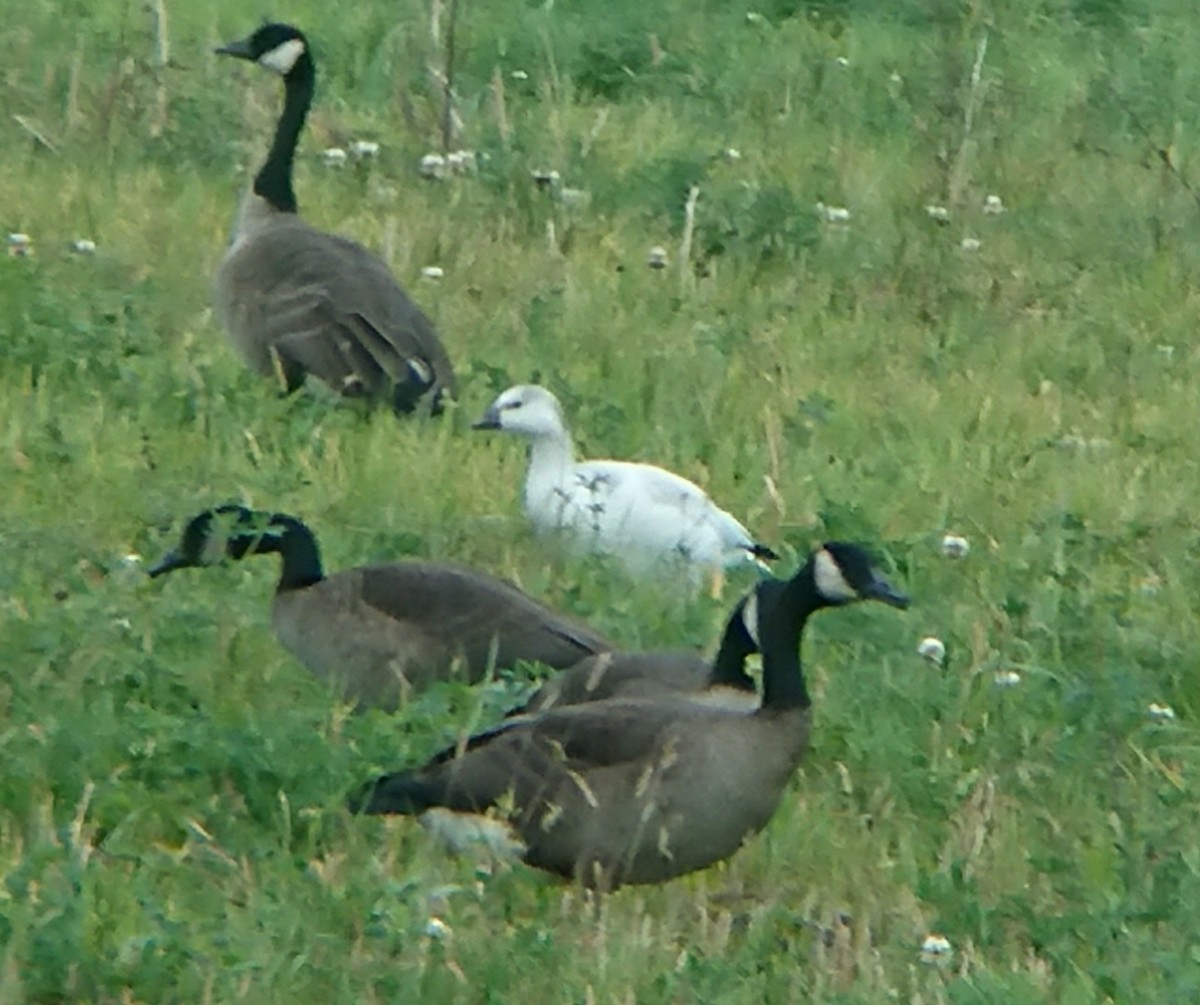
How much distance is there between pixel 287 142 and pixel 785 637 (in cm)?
498

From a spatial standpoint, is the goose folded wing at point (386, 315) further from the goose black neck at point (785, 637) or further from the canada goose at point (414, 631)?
the goose black neck at point (785, 637)

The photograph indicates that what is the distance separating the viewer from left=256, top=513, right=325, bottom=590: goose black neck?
24.2ft

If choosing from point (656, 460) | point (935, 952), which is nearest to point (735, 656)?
point (935, 952)

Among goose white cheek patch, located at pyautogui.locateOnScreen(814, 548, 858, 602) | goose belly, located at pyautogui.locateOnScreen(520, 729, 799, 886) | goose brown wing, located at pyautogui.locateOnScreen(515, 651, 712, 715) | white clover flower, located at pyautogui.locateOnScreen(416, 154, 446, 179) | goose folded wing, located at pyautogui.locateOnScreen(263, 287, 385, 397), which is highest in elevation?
goose white cheek patch, located at pyautogui.locateOnScreen(814, 548, 858, 602)

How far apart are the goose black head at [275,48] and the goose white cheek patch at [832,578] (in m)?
5.42

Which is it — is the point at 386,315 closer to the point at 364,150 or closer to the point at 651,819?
the point at 364,150

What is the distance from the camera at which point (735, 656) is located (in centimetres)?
671

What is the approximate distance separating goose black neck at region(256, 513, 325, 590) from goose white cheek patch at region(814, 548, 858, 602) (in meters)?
1.54

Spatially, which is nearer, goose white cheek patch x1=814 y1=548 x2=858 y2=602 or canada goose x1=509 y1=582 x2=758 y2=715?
goose white cheek patch x1=814 y1=548 x2=858 y2=602

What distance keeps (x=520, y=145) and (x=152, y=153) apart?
1.60 meters

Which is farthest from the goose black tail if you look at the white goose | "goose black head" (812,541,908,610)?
the white goose

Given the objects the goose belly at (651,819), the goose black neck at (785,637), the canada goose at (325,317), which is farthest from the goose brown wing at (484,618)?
the canada goose at (325,317)

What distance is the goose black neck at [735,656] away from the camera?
663cm

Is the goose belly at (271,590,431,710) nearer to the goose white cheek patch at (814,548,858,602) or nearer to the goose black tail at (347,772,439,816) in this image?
the goose black tail at (347,772,439,816)
